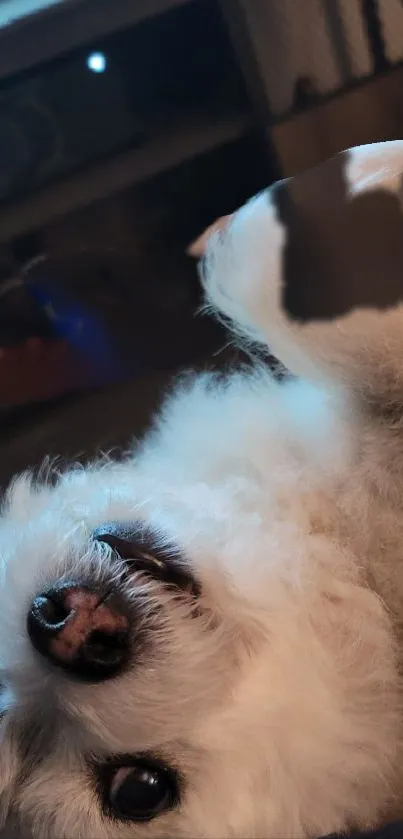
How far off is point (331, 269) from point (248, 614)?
294 mm

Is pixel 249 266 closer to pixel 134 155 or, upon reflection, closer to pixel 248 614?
pixel 248 614

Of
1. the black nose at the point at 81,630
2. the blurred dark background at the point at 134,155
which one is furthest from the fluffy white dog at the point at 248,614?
the blurred dark background at the point at 134,155

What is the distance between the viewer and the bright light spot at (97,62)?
1233 millimetres

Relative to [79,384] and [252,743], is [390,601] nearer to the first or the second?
[252,743]

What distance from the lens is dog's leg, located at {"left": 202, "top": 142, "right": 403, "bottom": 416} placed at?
0.70 m

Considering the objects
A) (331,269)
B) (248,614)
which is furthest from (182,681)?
(331,269)

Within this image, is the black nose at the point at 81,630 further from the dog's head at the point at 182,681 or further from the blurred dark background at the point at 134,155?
the blurred dark background at the point at 134,155

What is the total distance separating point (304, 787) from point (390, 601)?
0.19 m

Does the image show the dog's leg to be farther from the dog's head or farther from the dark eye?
the dark eye

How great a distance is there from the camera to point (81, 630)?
0.67m

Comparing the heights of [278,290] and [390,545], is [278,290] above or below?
above

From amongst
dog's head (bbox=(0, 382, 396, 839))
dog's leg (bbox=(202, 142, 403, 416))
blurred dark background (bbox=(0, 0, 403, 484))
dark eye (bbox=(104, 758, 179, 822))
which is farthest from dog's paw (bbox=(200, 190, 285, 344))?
blurred dark background (bbox=(0, 0, 403, 484))

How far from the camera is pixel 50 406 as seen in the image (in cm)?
140

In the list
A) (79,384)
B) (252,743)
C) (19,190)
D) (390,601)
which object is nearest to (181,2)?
(19,190)
